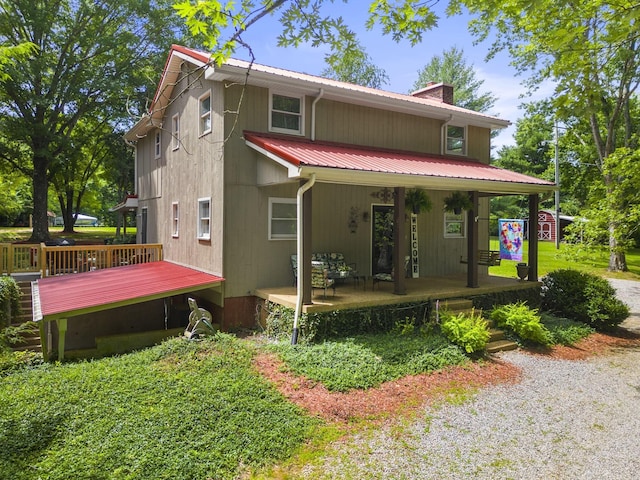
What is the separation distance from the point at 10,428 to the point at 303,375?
3.66 meters

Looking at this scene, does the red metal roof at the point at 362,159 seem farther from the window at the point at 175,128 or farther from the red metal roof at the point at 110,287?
the window at the point at 175,128

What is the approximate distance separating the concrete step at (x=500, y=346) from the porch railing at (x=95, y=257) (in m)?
10.5

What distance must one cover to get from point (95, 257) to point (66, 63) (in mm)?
13557

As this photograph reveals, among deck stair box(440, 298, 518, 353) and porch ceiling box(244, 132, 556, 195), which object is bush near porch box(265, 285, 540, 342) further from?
porch ceiling box(244, 132, 556, 195)

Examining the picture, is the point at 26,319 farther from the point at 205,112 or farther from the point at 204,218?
the point at 205,112

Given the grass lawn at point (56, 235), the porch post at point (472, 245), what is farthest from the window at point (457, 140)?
the grass lawn at point (56, 235)

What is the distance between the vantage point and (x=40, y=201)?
21.2 metres

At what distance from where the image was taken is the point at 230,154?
370 inches

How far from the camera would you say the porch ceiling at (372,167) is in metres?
7.79

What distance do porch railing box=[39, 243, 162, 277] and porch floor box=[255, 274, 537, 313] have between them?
20.6 ft

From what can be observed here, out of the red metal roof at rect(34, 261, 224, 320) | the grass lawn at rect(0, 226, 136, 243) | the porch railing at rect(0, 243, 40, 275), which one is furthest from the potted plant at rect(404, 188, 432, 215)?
the grass lawn at rect(0, 226, 136, 243)

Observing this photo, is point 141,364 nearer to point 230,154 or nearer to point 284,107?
point 230,154

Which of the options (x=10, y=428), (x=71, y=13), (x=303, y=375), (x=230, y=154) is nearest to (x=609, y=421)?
(x=303, y=375)

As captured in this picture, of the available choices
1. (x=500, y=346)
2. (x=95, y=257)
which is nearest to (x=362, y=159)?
(x=500, y=346)
